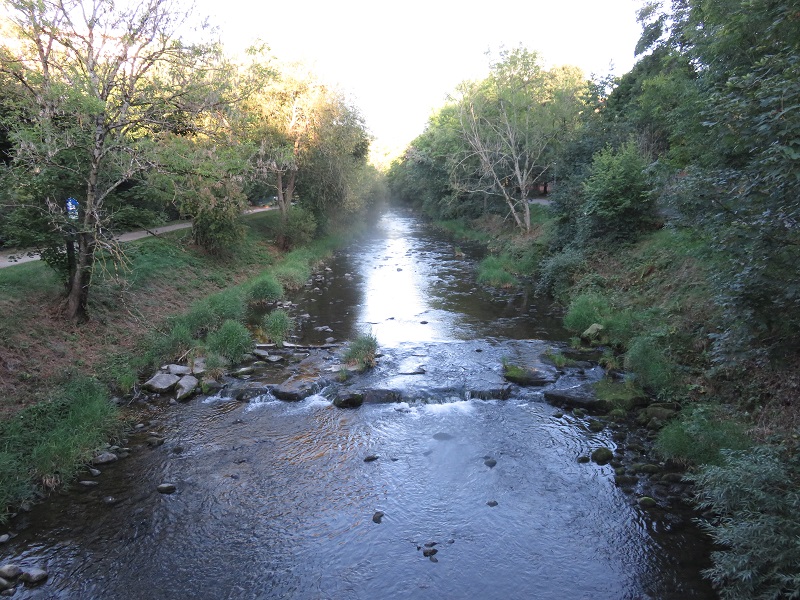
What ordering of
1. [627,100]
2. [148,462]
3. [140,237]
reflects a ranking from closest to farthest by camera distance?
[148,462]
[140,237]
[627,100]

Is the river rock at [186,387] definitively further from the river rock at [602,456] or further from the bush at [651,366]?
the bush at [651,366]

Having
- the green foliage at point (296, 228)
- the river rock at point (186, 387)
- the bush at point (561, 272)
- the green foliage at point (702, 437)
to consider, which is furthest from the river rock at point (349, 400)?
the green foliage at point (296, 228)

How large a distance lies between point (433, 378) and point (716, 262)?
635 cm

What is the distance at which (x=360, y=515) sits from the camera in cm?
742

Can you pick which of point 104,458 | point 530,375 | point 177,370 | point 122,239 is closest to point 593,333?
point 530,375

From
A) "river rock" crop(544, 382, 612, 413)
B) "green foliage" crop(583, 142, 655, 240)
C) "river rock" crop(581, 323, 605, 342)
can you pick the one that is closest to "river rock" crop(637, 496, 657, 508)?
"river rock" crop(544, 382, 612, 413)

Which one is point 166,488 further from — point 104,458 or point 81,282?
point 81,282

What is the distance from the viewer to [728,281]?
7.23 metres

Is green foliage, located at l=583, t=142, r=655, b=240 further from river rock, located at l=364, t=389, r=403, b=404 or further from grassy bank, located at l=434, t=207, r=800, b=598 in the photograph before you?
river rock, located at l=364, t=389, r=403, b=404

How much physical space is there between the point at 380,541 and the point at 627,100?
27.2 m

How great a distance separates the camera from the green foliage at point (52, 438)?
7652mm

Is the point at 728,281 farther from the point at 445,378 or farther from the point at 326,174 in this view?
the point at 326,174

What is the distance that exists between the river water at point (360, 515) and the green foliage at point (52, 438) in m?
0.51

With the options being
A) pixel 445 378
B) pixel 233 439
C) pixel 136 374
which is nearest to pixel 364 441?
pixel 233 439
